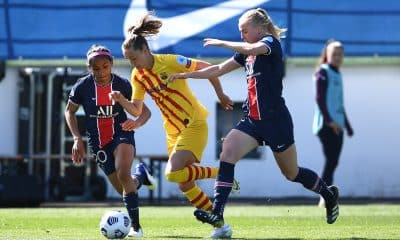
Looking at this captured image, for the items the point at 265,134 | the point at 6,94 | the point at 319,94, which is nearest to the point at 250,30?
the point at 265,134

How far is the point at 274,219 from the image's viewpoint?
40.7ft

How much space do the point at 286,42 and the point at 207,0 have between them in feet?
5.15

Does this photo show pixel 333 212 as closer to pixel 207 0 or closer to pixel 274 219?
pixel 274 219

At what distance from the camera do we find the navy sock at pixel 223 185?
30.3ft

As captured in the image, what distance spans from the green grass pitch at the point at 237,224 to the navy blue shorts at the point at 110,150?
0.67 m

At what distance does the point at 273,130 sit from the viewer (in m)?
9.41

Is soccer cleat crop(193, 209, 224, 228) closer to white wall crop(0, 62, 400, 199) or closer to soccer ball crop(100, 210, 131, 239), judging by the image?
soccer ball crop(100, 210, 131, 239)

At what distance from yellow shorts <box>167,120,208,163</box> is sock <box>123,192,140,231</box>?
64cm

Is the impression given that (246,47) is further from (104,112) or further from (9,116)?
(9,116)

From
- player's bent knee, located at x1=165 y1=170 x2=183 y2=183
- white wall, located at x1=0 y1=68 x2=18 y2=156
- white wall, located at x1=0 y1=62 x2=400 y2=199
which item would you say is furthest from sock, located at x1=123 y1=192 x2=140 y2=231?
white wall, located at x1=0 y1=68 x2=18 y2=156

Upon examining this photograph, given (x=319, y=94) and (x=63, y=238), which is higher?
(x=319, y=94)

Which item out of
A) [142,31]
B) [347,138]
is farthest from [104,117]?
[347,138]

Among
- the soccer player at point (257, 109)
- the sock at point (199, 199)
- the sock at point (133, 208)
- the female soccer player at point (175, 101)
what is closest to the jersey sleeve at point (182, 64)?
the female soccer player at point (175, 101)

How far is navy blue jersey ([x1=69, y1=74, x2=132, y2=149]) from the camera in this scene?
33.5ft
